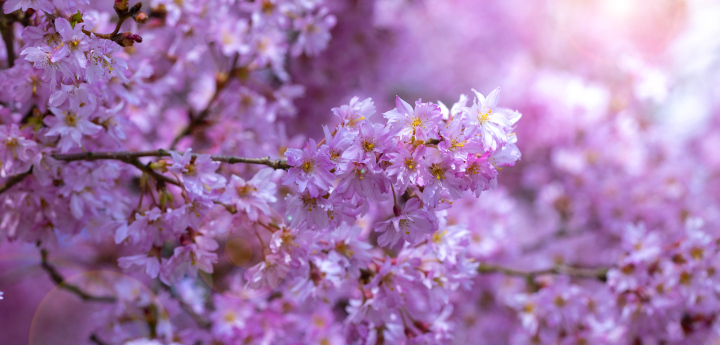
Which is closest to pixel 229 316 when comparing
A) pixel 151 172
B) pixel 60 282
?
pixel 60 282

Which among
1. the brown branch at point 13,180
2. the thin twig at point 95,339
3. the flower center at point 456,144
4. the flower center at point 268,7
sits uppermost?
the flower center at point 268,7

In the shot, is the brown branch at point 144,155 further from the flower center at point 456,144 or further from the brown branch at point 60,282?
the brown branch at point 60,282

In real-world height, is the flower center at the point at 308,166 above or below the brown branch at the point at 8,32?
above

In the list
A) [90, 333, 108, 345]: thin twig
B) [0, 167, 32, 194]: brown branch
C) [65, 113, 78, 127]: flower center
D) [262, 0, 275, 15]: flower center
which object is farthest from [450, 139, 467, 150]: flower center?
[90, 333, 108, 345]: thin twig

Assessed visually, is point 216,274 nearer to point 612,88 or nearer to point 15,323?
point 15,323

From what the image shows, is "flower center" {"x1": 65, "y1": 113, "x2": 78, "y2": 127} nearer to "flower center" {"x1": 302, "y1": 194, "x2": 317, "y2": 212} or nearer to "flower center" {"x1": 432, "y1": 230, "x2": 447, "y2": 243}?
"flower center" {"x1": 302, "y1": 194, "x2": 317, "y2": 212}

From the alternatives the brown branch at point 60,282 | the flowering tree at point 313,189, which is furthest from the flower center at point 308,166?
the brown branch at point 60,282

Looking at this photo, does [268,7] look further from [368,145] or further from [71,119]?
[368,145]
